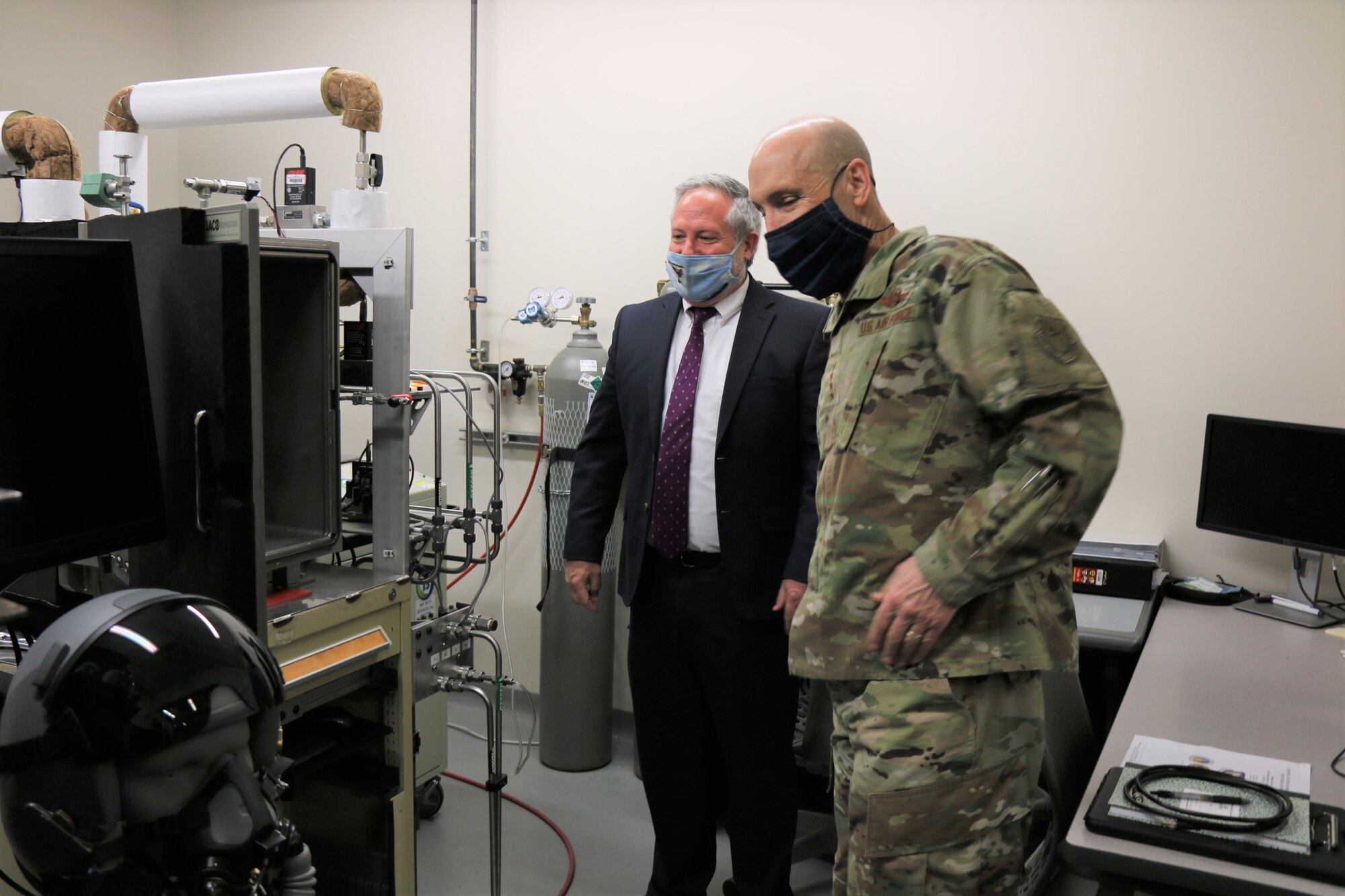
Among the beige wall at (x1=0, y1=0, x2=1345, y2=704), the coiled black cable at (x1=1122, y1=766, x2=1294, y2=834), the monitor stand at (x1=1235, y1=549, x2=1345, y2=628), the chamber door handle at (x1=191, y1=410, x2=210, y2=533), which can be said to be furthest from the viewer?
the beige wall at (x1=0, y1=0, x2=1345, y2=704)

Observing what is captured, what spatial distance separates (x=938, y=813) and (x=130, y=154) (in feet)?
7.39

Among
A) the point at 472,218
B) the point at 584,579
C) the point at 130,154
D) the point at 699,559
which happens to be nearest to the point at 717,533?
the point at 699,559

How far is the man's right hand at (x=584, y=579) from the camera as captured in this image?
2.19 m

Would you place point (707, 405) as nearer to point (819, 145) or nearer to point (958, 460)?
point (819, 145)

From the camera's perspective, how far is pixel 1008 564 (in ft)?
3.68

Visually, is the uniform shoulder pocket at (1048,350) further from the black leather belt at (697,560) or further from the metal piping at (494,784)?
the metal piping at (494,784)

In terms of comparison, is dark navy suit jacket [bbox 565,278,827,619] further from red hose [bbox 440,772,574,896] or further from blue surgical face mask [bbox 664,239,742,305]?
red hose [bbox 440,772,574,896]

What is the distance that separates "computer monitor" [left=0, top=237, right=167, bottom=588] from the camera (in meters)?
1.15

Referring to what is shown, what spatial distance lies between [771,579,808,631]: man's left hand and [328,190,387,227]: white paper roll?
1.06m

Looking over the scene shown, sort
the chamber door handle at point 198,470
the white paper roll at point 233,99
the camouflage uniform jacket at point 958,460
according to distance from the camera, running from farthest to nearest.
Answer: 1. the white paper roll at point 233,99
2. the chamber door handle at point 198,470
3. the camouflage uniform jacket at point 958,460

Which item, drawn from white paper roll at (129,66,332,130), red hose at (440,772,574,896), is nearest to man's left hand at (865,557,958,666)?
red hose at (440,772,574,896)

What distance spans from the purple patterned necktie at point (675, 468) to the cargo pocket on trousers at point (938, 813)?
888 mm

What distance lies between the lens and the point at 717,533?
2006mm

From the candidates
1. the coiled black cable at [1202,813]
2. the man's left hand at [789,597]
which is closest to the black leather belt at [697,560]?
the man's left hand at [789,597]
